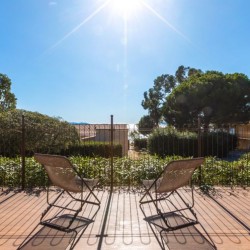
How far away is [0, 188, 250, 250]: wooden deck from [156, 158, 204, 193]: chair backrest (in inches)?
21.6

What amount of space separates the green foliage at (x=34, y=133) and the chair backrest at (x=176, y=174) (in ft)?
20.9

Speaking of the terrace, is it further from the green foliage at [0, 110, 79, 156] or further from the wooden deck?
the green foliage at [0, 110, 79, 156]

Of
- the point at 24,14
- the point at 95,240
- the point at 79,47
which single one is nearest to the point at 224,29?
the point at 79,47

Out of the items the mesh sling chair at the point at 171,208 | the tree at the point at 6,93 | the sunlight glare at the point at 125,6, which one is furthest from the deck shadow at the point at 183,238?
the tree at the point at 6,93

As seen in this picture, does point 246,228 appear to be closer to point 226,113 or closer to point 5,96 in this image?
point 226,113

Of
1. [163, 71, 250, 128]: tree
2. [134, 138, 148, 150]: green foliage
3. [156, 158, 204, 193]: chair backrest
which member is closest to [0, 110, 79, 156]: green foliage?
[134, 138, 148, 150]: green foliage

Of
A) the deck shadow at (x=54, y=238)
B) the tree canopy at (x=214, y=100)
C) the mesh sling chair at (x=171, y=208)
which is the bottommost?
the deck shadow at (x=54, y=238)

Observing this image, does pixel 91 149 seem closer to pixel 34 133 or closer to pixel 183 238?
pixel 34 133

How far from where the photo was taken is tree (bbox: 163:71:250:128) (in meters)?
27.9

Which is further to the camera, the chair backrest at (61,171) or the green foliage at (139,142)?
the green foliage at (139,142)

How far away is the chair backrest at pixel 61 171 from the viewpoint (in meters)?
4.22

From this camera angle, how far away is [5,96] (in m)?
28.4

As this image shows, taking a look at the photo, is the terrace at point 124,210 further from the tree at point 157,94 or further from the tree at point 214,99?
the tree at point 157,94

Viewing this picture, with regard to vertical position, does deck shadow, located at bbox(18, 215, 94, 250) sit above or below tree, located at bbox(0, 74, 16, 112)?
below
